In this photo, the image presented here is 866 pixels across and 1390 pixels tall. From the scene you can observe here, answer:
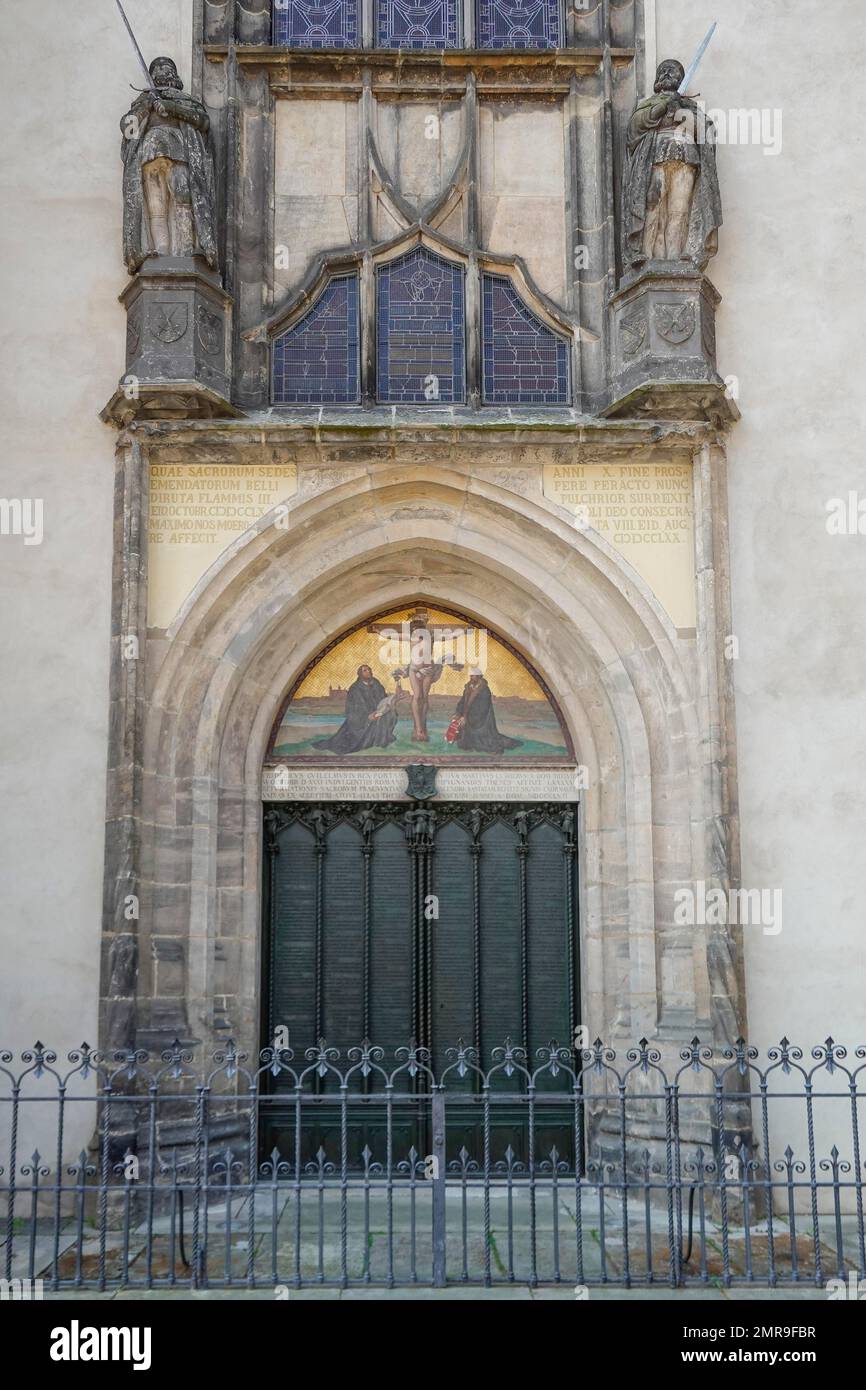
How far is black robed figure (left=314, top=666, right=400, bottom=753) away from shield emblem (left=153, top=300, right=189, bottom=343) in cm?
277

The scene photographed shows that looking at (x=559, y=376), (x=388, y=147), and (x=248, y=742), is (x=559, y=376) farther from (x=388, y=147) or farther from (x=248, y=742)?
(x=248, y=742)

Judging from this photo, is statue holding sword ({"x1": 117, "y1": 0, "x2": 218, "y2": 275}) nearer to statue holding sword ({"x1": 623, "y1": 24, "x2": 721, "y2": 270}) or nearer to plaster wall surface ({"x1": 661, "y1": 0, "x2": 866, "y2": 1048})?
statue holding sword ({"x1": 623, "y1": 24, "x2": 721, "y2": 270})

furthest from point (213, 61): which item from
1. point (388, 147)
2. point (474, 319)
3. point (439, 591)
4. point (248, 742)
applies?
point (248, 742)

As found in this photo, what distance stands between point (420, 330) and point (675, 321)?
1863mm

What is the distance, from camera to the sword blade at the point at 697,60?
1014 cm

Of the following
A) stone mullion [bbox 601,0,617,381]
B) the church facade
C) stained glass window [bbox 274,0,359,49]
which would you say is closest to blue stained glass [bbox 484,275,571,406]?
the church facade

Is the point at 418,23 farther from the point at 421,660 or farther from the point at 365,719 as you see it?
the point at 365,719

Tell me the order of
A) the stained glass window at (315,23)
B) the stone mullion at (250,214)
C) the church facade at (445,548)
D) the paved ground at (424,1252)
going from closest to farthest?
the paved ground at (424,1252)
the church facade at (445,548)
the stone mullion at (250,214)
the stained glass window at (315,23)

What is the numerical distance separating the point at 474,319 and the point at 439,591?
2.01 m

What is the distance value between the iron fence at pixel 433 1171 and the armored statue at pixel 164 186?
5.47 meters

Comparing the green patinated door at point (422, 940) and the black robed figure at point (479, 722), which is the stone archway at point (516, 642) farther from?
the black robed figure at point (479, 722)

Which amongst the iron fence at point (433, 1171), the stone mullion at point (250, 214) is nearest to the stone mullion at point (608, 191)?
the stone mullion at point (250, 214)

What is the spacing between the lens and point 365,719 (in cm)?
1066

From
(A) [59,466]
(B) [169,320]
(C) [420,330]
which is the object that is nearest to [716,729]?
(C) [420,330]
